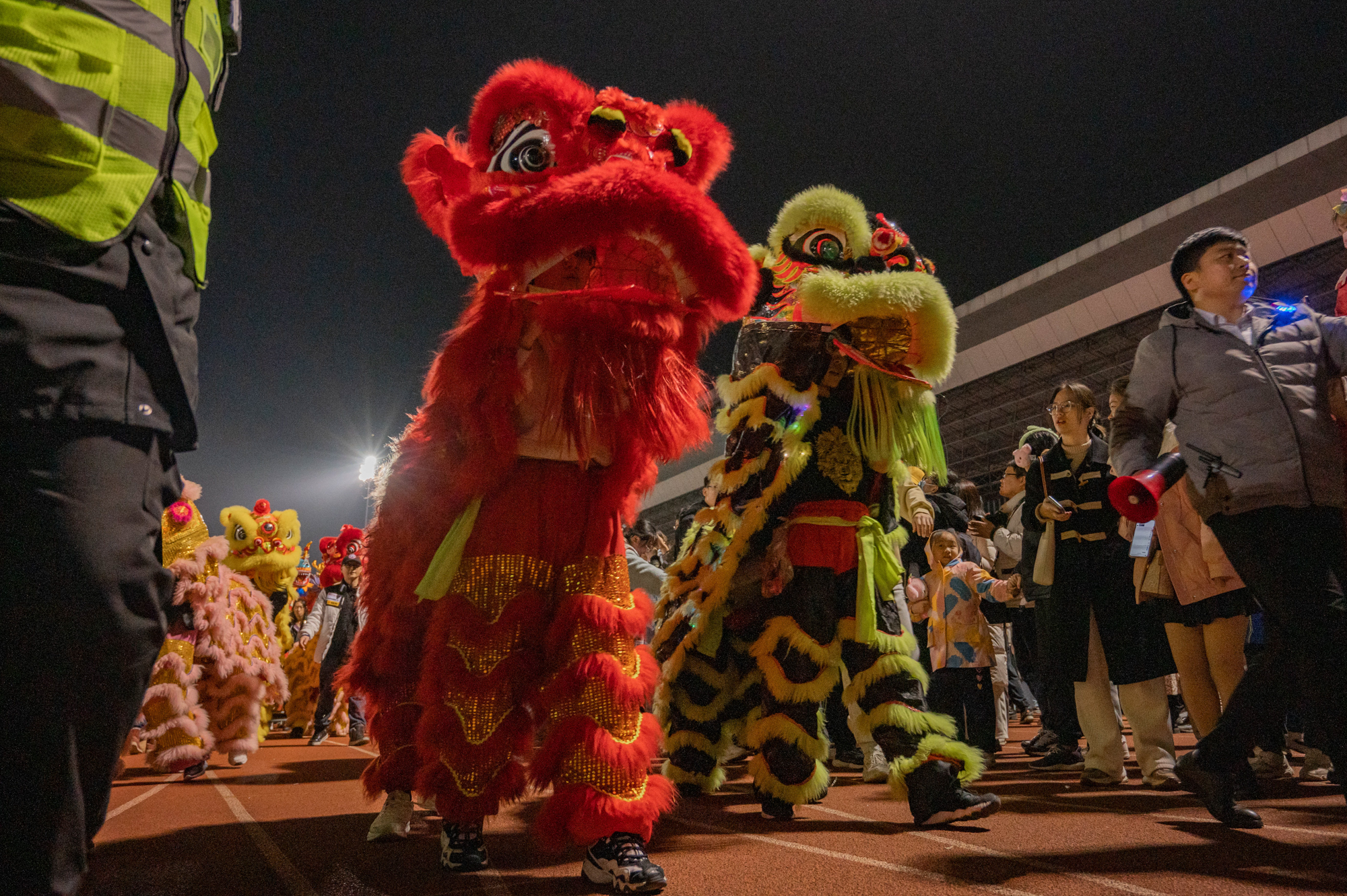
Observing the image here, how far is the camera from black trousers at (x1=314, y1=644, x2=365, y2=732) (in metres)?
6.88

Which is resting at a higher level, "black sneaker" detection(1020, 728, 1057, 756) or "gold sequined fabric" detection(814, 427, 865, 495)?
"gold sequined fabric" detection(814, 427, 865, 495)

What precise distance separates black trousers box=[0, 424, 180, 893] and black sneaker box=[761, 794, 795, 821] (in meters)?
2.31

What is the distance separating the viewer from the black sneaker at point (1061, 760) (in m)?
4.54

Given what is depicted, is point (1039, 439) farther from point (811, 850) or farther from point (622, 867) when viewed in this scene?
point (622, 867)

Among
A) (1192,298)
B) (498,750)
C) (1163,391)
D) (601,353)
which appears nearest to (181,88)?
(601,353)

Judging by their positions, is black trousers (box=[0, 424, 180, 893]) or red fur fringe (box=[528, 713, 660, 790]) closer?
black trousers (box=[0, 424, 180, 893])

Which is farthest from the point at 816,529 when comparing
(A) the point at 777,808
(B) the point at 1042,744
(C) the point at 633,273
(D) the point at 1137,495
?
(B) the point at 1042,744

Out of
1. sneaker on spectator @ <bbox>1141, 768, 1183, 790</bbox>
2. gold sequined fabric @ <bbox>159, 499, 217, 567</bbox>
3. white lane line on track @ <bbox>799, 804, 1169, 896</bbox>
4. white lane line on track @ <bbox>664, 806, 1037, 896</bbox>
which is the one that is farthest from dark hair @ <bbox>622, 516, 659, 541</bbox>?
white lane line on track @ <bbox>799, 804, 1169, 896</bbox>

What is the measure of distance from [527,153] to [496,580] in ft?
4.16

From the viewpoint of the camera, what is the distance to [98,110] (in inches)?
49.3

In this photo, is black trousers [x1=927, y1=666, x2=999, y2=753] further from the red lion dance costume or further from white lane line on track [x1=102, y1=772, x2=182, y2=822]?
white lane line on track [x1=102, y1=772, x2=182, y2=822]

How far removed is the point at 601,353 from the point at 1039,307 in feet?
51.8

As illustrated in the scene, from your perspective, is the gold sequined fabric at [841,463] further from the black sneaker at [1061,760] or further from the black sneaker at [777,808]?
the black sneaker at [1061,760]

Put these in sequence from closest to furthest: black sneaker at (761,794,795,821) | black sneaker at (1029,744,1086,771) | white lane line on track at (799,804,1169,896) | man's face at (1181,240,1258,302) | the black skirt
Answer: white lane line on track at (799,804,1169,896), man's face at (1181,240,1258,302), black sneaker at (761,794,795,821), the black skirt, black sneaker at (1029,744,1086,771)
